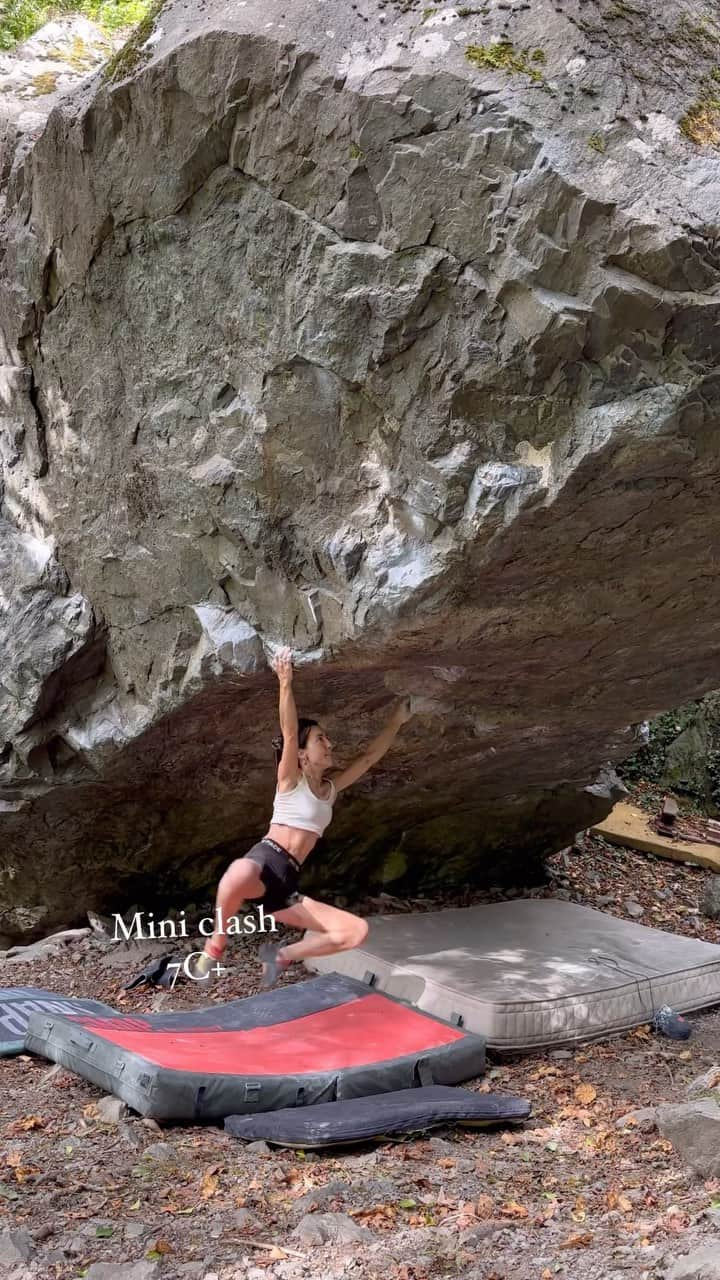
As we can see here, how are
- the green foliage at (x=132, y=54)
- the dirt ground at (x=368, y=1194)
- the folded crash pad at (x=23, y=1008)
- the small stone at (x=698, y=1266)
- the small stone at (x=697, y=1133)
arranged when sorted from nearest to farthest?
the small stone at (x=698, y=1266), the dirt ground at (x=368, y=1194), the small stone at (x=697, y=1133), the green foliage at (x=132, y=54), the folded crash pad at (x=23, y=1008)

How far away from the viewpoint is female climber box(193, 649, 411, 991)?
367 cm

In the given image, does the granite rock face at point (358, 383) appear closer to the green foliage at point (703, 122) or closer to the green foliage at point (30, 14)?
the green foliage at point (703, 122)

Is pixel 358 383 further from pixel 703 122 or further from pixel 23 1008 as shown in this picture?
pixel 23 1008

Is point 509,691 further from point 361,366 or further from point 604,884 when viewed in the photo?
point 604,884

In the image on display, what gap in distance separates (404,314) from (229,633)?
1.61 metres

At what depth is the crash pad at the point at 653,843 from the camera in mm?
9102

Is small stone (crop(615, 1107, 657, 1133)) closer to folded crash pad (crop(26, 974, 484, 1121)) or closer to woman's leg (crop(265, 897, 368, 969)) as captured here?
folded crash pad (crop(26, 974, 484, 1121))

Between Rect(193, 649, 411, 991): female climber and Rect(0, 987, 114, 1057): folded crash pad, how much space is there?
111 cm

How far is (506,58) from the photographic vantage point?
2.88 meters

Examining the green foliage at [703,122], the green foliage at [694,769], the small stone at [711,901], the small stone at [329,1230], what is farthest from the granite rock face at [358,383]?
the green foliage at [694,769]

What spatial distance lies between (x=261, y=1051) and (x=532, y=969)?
167cm

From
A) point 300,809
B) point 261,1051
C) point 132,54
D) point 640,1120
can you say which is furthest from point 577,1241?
point 132,54

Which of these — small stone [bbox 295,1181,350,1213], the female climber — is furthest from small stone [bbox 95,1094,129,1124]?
small stone [bbox 295,1181,350,1213]

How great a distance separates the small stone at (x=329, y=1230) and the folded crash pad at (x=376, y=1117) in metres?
0.59
